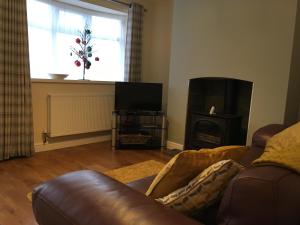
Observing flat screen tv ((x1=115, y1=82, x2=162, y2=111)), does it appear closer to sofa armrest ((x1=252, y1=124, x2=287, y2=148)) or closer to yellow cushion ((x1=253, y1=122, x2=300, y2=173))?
sofa armrest ((x1=252, y1=124, x2=287, y2=148))

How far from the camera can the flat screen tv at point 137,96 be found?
4.06 m

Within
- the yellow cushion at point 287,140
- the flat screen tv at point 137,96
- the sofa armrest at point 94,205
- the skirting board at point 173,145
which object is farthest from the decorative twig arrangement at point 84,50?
the yellow cushion at point 287,140

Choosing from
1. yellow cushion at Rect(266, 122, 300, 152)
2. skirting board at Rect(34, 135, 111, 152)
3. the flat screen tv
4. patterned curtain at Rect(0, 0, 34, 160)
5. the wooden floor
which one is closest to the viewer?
yellow cushion at Rect(266, 122, 300, 152)

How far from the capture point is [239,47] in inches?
128

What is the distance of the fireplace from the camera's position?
339cm

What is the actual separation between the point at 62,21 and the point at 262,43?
278 centimetres

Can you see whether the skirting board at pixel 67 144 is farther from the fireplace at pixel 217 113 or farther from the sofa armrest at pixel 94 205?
the sofa armrest at pixel 94 205

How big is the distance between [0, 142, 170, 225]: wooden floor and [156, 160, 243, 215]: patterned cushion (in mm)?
1430

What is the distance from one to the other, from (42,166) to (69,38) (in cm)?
198

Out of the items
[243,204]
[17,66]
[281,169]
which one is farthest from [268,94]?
[17,66]

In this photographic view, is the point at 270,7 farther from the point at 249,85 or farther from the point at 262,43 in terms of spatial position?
the point at 249,85

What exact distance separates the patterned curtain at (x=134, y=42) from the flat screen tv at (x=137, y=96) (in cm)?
47

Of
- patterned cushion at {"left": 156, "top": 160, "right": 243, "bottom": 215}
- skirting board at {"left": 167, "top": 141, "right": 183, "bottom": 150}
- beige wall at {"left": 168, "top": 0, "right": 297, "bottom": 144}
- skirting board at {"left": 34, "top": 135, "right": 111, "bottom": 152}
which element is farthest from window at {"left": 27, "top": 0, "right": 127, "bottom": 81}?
patterned cushion at {"left": 156, "top": 160, "right": 243, "bottom": 215}

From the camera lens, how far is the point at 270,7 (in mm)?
2973
